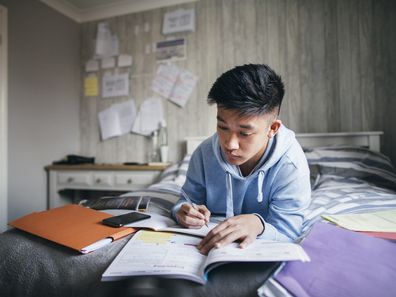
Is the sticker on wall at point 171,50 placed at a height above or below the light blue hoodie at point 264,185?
above

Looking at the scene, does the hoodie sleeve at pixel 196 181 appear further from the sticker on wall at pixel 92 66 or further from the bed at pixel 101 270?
the sticker on wall at pixel 92 66

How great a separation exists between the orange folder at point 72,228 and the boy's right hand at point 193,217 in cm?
14

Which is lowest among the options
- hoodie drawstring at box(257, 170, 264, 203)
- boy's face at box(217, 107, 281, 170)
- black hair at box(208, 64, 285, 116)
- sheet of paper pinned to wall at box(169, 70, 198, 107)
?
hoodie drawstring at box(257, 170, 264, 203)

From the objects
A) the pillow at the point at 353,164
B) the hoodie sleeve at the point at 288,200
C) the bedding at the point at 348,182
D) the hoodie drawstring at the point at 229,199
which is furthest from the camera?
the pillow at the point at 353,164

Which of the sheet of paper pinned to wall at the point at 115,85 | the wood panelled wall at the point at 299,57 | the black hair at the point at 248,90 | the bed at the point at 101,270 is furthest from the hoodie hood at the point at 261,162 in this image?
the sheet of paper pinned to wall at the point at 115,85

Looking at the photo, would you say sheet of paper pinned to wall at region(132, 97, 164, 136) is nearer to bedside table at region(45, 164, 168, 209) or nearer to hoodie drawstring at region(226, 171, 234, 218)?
bedside table at region(45, 164, 168, 209)

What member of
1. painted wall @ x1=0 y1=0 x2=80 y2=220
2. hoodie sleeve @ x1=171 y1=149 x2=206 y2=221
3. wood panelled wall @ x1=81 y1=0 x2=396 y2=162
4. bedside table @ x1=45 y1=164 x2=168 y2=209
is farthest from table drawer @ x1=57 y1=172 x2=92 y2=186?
hoodie sleeve @ x1=171 y1=149 x2=206 y2=221

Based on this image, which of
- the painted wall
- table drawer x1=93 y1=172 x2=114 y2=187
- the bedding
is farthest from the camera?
table drawer x1=93 y1=172 x2=114 y2=187

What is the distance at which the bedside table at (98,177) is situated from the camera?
6.68ft

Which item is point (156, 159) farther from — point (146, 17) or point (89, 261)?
point (89, 261)

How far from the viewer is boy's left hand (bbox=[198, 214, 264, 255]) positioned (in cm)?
52

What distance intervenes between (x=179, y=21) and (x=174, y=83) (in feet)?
1.80

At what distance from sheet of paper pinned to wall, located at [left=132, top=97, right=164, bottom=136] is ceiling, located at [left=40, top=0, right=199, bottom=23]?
0.87 metres

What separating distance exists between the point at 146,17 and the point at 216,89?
2.05 meters
